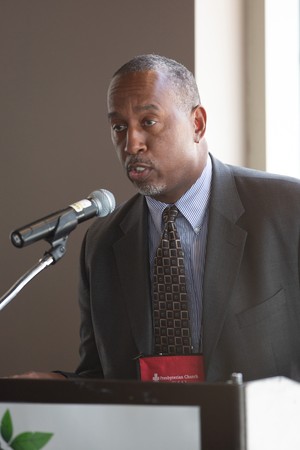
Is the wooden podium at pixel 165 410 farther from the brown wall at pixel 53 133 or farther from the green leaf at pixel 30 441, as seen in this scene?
the brown wall at pixel 53 133

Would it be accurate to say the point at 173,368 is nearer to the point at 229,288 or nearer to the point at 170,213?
the point at 229,288

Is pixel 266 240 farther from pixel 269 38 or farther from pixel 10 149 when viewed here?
pixel 10 149

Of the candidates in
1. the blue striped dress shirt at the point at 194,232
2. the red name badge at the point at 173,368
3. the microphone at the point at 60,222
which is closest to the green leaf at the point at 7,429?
the microphone at the point at 60,222

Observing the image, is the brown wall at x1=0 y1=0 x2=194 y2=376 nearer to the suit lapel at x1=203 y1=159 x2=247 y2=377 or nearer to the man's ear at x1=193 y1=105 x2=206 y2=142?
the man's ear at x1=193 y1=105 x2=206 y2=142

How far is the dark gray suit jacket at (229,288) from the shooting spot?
2.15 m

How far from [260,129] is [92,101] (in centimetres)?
63

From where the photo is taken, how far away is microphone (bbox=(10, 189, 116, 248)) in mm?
1560

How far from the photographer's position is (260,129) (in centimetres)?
298

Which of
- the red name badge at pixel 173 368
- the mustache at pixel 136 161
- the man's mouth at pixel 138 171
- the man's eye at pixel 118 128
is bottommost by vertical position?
the red name badge at pixel 173 368

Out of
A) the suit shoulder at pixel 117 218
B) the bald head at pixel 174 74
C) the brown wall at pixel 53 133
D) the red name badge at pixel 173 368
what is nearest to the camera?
the red name badge at pixel 173 368

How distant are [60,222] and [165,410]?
526mm

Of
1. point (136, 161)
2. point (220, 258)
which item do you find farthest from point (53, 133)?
Answer: point (220, 258)

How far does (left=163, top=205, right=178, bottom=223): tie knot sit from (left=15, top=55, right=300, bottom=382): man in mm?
17

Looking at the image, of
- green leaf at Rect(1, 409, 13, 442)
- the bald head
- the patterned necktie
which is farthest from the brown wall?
green leaf at Rect(1, 409, 13, 442)
